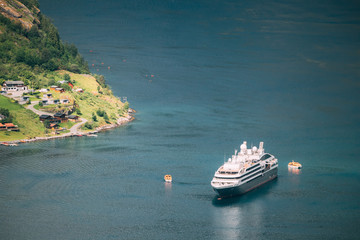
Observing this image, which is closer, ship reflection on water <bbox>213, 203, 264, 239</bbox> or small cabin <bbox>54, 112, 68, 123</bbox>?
ship reflection on water <bbox>213, 203, 264, 239</bbox>

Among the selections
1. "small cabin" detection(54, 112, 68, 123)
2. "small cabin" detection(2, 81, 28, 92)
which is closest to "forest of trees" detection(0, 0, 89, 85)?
"small cabin" detection(2, 81, 28, 92)

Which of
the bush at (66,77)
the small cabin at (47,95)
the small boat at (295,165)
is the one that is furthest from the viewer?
the bush at (66,77)

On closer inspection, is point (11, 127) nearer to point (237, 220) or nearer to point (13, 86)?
point (13, 86)

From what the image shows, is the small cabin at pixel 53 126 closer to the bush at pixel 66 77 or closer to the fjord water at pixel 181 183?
the fjord water at pixel 181 183

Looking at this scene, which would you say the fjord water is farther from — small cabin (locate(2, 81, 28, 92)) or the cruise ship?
small cabin (locate(2, 81, 28, 92))

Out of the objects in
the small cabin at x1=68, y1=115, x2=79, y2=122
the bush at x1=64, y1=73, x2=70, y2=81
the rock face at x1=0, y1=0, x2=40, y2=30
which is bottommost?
the small cabin at x1=68, y1=115, x2=79, y2=122

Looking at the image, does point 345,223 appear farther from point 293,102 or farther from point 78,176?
point 293,102

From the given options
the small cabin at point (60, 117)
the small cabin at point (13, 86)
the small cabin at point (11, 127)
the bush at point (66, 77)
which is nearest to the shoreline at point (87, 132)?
the small cabin at point (11, 127)

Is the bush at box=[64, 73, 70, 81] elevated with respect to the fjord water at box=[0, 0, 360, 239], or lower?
elevated
